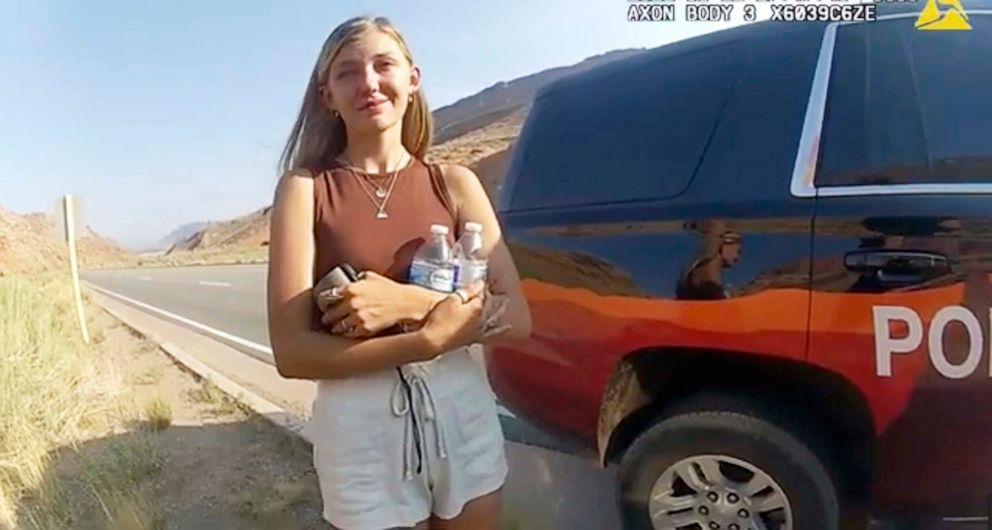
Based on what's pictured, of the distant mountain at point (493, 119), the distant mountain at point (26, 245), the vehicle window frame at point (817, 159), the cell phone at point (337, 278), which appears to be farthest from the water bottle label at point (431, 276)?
the distant mountain at point (26, 245)

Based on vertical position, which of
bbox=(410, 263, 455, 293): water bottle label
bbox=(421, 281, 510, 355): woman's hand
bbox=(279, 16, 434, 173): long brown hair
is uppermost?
bbox=(279, 16, 434, 173): long brown hair

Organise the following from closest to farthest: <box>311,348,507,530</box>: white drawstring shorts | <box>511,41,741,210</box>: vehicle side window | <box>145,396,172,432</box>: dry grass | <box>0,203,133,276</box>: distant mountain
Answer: <box>311,348,507,530</box>: white drawstring shorts < <box>511,41,741,210</box>: vehicle side window < <box>145,396,172,432</box>: dry grass < <box>0,203,133,276</box>: distant mountain

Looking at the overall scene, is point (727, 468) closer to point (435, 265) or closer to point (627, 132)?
point (627, 132)

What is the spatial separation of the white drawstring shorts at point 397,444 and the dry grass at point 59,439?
1.97 metres

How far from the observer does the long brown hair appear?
1.51 m

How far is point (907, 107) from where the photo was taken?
199cm

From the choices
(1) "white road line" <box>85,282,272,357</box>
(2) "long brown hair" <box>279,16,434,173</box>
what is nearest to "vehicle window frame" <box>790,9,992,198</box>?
(2) "long brown hair" <box>279,16,434,173</box>

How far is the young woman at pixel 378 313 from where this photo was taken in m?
1.41

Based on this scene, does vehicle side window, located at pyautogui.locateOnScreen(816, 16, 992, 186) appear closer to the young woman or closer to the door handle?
the door handle

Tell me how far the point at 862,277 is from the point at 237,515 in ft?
8.70

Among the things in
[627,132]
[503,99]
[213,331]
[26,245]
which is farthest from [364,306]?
[26,245]

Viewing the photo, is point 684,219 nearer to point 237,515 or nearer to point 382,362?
point 382,362

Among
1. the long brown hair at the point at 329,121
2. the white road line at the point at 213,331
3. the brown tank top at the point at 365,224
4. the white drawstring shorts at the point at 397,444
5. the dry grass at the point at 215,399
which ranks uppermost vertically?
the long brown hair at the point at 329,121

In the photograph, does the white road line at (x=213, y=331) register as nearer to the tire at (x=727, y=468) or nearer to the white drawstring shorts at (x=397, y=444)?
the tire at (x=727, y=468)
